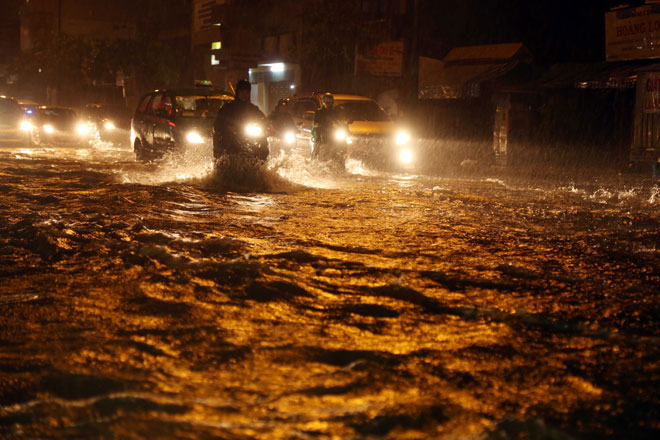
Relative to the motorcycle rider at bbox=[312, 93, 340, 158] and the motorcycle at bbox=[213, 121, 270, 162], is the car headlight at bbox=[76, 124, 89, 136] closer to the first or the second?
the motorcycle rider at bbox=[312, 93, 340, 158]

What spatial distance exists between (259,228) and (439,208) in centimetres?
345

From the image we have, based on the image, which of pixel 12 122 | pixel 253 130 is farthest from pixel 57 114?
pixel 253 130

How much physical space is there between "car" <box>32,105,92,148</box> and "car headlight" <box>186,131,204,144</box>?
1397cm

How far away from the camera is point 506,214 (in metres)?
10.6

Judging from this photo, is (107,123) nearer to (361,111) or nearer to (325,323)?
(361,111)

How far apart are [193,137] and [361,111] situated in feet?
14.2

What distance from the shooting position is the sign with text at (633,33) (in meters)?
17.2

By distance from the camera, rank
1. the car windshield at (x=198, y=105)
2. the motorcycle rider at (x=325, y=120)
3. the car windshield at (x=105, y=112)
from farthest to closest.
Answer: the car windshield at (x=105, y=112) → the car windshield at (x=198, y=105) → the motorcycle rider at (x=325, y=120)

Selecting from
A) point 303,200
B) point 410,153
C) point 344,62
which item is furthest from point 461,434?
point 344,62

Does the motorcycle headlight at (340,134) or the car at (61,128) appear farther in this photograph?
the car at (61,128)

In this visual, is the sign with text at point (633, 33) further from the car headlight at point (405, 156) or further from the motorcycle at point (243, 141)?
the motorcycle at point (243, 141)

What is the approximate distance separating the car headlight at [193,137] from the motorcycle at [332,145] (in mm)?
2436

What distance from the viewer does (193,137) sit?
15.4 m

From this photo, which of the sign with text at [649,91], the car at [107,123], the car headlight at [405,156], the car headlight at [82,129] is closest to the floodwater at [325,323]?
the car headlight at [405,156]
